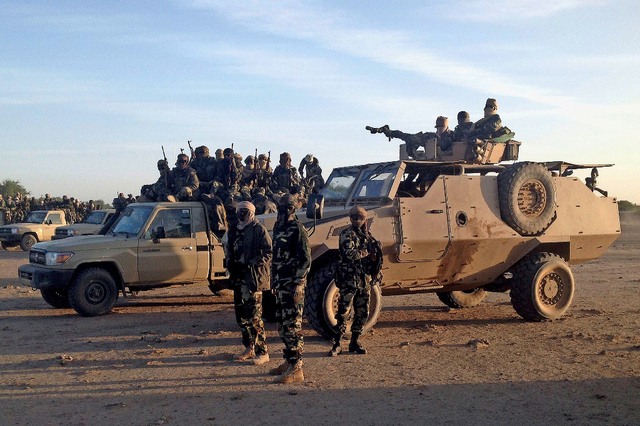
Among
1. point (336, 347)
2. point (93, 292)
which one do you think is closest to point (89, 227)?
point (93, 292)

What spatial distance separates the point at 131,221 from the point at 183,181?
6.40 ft

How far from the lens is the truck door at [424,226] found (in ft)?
25.9

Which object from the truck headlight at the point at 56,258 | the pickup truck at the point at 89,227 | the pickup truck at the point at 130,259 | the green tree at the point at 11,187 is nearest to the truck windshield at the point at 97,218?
the pickup truck at the point at 89,227

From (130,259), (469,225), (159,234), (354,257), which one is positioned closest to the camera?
(354,257)

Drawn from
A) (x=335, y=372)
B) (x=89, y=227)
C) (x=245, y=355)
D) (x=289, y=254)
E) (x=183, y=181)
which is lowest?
(x=335, y=372)

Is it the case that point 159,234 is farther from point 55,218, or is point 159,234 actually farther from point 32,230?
point 55,218

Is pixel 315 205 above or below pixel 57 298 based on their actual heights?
above

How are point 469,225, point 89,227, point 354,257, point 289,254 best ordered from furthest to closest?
1. point 89,227
2. point 469,225
3. point 354,257
4. point 289,254

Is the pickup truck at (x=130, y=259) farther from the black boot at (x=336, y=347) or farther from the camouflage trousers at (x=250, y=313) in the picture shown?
the black boot at (x=336, y=347)

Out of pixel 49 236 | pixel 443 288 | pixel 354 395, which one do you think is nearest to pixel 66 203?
pixel 49 236

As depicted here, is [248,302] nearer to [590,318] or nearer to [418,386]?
[418,386]

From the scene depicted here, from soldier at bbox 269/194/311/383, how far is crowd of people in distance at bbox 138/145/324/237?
4.80 metres

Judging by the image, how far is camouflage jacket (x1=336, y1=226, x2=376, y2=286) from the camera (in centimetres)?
656

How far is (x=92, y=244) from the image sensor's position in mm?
9312
